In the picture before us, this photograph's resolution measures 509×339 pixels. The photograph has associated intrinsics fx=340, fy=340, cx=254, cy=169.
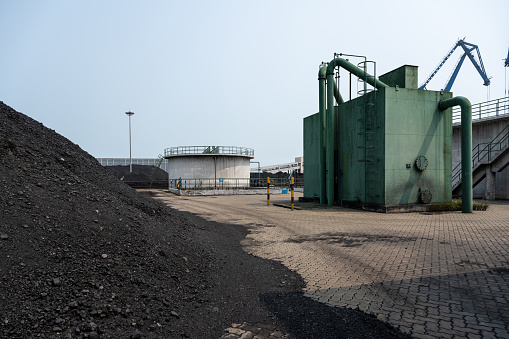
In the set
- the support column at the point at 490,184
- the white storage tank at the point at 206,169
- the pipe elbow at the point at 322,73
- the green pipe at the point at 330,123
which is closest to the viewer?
the green pipe at the point at 330,123

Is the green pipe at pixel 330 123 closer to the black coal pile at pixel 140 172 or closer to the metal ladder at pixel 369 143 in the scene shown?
the metal ladder at pixel 369 143

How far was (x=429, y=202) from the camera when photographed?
50.6ft

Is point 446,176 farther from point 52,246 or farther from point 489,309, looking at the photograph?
point 52,246

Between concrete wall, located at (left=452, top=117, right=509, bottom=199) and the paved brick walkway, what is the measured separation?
13.2 meters

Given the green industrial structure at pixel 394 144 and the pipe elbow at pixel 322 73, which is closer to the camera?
the green industrial structure at pixel 394 144

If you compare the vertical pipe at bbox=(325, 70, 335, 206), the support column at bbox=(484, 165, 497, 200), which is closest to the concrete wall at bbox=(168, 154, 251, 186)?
the vertical pipe at bbox=(325, 70, 335, 206)

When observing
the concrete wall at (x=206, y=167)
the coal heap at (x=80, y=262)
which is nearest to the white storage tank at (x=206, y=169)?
the concrete wall at (x=206, y=167)

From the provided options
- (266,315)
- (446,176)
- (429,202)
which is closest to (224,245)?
(266,315)

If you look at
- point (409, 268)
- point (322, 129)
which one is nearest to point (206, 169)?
point (322, 129)

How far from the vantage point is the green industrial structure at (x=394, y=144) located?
14828 millimetres

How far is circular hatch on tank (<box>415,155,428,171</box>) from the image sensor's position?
15.2 metres

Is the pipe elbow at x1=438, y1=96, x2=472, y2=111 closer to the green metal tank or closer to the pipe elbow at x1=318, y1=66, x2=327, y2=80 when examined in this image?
the green metal tank

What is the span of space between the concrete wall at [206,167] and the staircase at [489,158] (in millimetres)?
20612

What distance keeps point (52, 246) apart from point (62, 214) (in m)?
0.88
